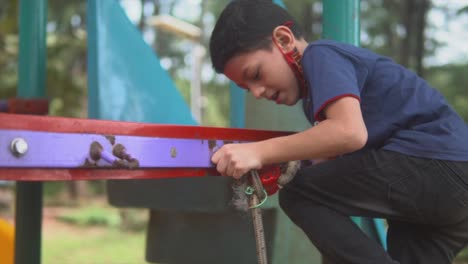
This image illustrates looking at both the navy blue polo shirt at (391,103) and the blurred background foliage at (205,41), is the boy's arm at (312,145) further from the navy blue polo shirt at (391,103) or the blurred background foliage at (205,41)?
the blurred background foliage at (205,41)

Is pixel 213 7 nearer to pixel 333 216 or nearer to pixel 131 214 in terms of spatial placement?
pixel 131 214

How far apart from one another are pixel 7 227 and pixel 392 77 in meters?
1.51

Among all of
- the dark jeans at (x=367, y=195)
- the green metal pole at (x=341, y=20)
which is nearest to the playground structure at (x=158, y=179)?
the green metal pole at (x=341, y=20)

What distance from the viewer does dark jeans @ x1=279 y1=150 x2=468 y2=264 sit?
1.04 meters

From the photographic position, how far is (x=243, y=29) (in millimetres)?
1110

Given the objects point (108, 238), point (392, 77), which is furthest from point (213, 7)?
point (392, 77)

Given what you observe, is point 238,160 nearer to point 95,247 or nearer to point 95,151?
point 95,151

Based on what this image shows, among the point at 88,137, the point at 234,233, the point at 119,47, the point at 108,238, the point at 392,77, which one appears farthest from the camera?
the point at 108,238

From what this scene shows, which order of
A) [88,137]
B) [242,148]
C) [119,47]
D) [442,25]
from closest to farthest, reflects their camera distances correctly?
1. [88,137]
2. [242,148]
3. [119,47]
4. [442,25]

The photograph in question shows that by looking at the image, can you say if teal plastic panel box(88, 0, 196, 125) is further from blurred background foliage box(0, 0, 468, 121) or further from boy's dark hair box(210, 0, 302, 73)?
blurred background foliage box(0, 0, 468, 121)

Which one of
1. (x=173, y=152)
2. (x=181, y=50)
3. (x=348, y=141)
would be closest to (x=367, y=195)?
(x=348, y=141)

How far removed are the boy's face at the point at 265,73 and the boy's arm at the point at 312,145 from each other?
0.16 metres

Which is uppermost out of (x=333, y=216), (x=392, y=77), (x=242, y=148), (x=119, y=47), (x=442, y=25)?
(x=442, y=25)

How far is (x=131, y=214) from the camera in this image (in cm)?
752
